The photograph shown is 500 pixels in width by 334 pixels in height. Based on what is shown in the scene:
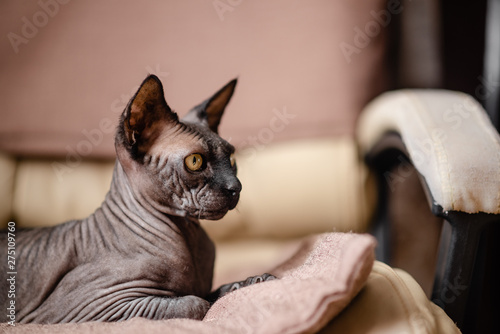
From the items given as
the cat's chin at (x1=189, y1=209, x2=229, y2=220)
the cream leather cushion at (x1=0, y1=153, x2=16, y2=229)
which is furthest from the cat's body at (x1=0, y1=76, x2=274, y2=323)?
the cream leather cushion at (x1=0, y1=153, x2=16, y2=229)

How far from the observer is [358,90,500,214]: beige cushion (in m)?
0.77

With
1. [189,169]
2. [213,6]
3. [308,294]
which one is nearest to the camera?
[308,294]

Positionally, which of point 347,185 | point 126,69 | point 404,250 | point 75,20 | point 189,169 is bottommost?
point 404,250

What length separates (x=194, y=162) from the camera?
69 centimetres

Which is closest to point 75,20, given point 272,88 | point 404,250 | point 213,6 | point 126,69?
point 126,69

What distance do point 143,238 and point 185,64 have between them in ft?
2.27

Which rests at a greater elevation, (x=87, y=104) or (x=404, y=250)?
(x=87, y=104)

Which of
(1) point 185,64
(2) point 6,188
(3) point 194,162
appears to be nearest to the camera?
(3) point 194,162

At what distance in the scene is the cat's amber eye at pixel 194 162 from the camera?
68 cm

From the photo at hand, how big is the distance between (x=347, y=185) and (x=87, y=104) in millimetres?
822

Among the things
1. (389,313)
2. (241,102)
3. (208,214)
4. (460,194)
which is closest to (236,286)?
(208,214)

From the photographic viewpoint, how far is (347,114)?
4.54 feet

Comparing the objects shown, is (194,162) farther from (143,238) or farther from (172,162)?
(143,238)

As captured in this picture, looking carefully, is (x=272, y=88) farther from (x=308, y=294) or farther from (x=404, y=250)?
(x=308, y=294)
